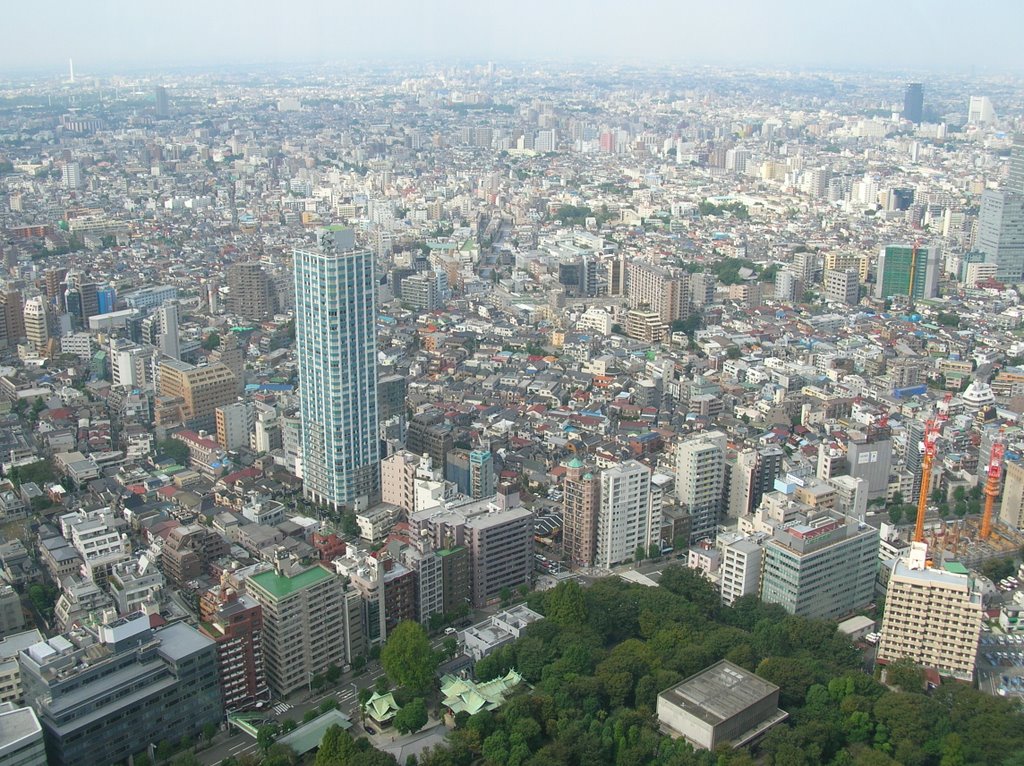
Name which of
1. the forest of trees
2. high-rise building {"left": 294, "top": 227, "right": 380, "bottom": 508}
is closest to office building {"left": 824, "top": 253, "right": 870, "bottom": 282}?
high-rise building {"left": 294, "top": 227, "right": 380, "bottom": 508}

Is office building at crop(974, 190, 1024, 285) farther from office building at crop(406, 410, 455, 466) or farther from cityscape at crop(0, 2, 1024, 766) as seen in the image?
office building at crop(406, 410, 455, 466)

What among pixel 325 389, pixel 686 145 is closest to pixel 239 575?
pixel 325 389

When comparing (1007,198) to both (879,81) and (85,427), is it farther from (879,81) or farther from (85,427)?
(879,81)

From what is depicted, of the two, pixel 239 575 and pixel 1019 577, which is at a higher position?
pixel 239 575

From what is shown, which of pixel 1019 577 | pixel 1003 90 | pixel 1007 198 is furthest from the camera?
pixel 1003 90

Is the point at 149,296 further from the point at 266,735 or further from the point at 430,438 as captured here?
the point at 266,735

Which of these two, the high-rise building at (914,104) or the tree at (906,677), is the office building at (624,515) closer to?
the tree at (906,677)

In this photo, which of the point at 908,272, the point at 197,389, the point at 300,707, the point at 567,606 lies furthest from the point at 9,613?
the point at 908,272

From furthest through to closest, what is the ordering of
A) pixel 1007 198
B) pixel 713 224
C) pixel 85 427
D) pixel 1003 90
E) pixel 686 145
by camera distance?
1. pixel 686 145
2. pixel 1003 90
3. pixel 713 224
4. pixel 1007 198
5. pixel 85 427
